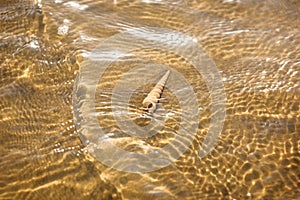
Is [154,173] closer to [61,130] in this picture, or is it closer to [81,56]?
[61,130]

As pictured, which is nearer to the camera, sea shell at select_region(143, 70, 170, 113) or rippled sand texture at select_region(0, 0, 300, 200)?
rippled sand texture at select_region(0, 0, 300, 200)

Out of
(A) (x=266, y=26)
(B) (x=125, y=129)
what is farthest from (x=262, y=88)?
(B) (x=125, y=129)

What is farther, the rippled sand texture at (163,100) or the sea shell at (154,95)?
the sea shell at (154,95)
